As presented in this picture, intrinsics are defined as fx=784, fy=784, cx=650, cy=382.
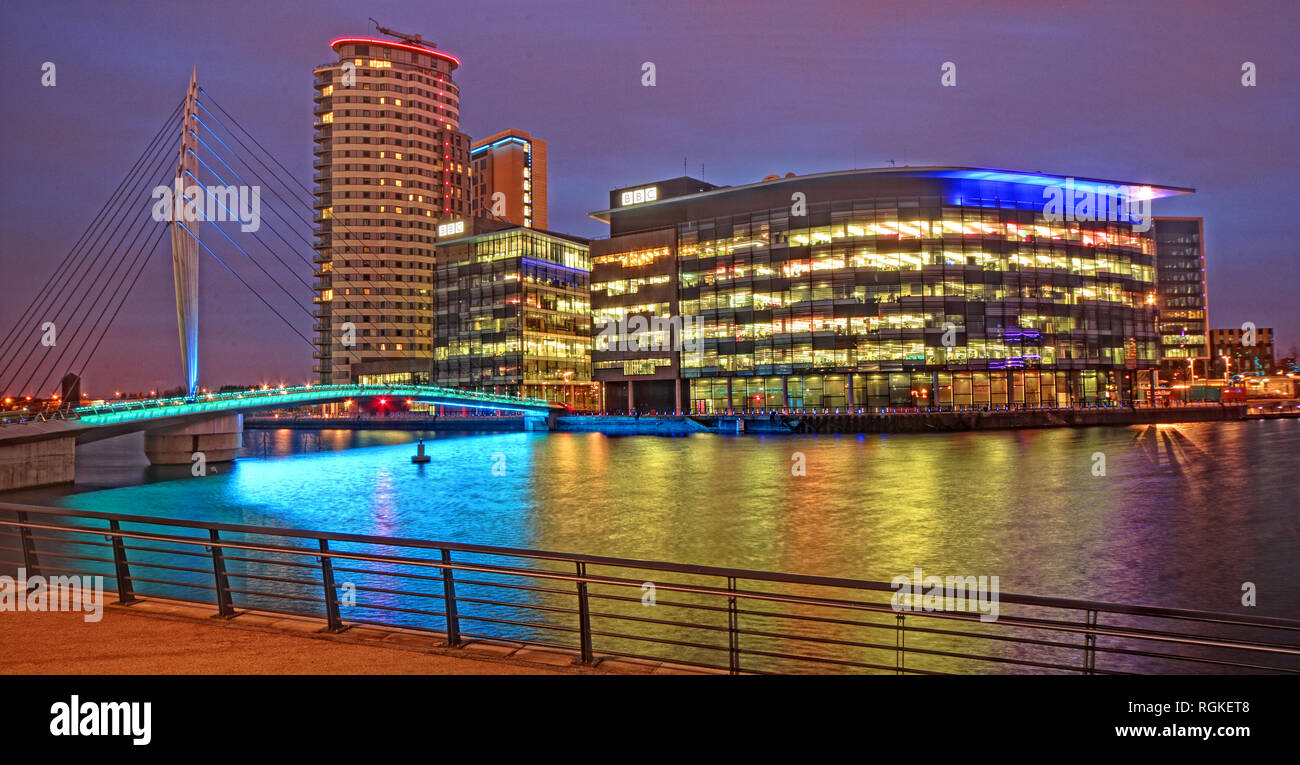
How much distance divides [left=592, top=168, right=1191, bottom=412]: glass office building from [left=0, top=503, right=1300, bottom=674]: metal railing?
83.1 metres

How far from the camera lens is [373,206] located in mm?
174125

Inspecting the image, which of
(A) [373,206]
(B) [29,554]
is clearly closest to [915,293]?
(B) [29,554]

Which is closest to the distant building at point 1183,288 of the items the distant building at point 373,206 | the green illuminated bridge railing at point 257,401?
the green illuminated bridge railing at point 257,401

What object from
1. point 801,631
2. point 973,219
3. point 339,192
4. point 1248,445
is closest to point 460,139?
point 339,192

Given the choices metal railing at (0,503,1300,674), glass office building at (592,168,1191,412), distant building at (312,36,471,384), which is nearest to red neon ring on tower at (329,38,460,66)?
distant building at (312,36,471,384)

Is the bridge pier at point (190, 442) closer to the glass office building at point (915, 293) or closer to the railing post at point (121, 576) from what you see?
the glass office building at point (915, 293)

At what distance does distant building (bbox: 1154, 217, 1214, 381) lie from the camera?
194000mm

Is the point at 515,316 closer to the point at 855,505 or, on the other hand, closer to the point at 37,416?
the point at 37,416

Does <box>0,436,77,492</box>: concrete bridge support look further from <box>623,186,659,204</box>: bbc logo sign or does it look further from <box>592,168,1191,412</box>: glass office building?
<box>623,186,659,204</box>: bbc logo sign

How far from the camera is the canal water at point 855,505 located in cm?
2203

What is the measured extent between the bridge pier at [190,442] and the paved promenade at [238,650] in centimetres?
6444

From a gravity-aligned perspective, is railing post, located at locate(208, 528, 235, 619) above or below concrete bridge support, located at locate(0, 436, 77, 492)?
above

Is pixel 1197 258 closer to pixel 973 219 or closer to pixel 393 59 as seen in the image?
pixel 973 219

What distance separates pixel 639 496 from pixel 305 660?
1254 inches
